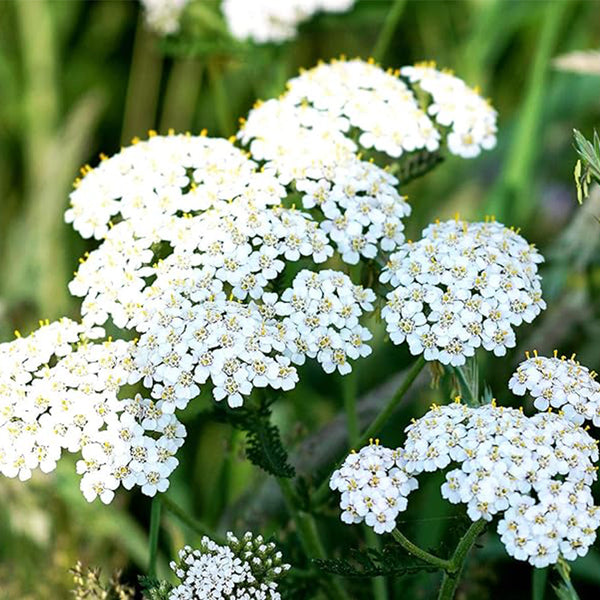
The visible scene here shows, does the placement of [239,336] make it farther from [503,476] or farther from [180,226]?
[503,476]

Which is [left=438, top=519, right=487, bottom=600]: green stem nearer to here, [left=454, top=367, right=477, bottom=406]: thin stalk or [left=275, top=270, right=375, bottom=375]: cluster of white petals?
[left=454, top=367, right=477, bottom=406]: thin stalk

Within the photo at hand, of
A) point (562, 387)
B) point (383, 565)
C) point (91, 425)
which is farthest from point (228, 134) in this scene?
point (383, 565)

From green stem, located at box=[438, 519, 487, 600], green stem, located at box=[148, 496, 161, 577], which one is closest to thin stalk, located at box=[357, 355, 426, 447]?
green stem, located at box=[438, 519, 487, 600]

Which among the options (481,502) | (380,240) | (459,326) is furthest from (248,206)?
(481,502)

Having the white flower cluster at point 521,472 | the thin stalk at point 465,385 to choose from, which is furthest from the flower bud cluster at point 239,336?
the white flower cluster at point 521,472

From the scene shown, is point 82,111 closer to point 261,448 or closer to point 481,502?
point 261,448

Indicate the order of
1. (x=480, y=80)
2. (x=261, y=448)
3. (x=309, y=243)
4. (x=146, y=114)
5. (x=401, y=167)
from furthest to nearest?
1. (x=146, y=114)
2. (x=480, y=80)
3. (x=401, y=167)
4. (x=309, y=243)
5. (x=261, y=448)

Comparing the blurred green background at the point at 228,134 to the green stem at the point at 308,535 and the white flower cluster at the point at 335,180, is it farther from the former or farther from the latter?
the white flower cluster at the point at 335,180
